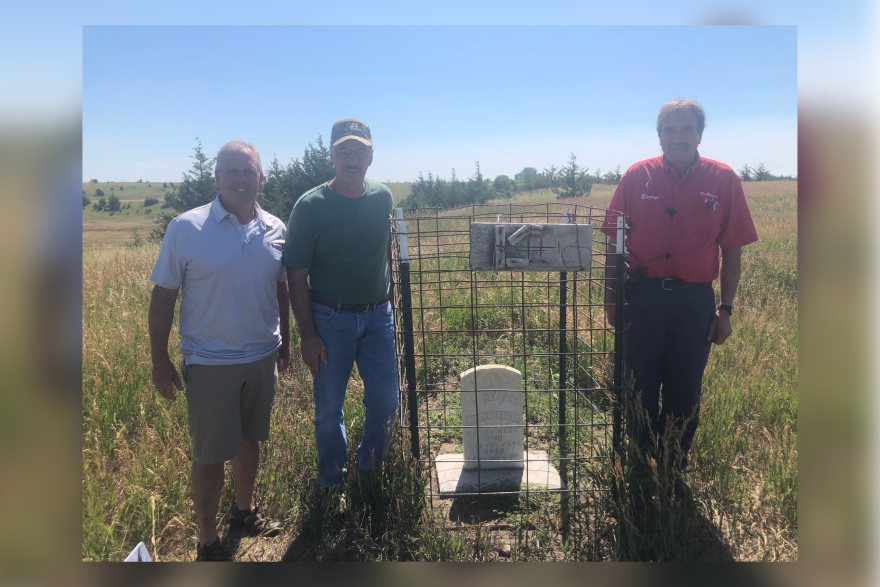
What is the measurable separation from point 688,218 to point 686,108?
65cm

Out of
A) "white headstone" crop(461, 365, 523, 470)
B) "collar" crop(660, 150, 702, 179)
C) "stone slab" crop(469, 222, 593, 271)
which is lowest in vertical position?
"white headstone" crop(461, 365, 523, 470)

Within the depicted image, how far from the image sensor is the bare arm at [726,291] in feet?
10.3

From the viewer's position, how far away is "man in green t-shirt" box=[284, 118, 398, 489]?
3.00m

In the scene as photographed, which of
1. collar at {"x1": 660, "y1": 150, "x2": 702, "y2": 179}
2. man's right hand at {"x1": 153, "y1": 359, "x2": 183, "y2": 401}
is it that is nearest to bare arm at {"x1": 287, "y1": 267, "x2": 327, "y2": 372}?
man's right hand at {"x1": 153, "y1": 359, "x2": 183, "y2": 401}

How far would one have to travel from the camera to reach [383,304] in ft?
10.8

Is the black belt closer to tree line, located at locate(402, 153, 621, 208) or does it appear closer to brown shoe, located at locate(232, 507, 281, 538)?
brown shoe, located at locate(232, 507, 281, 538)

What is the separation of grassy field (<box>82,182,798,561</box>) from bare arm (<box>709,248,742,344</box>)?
0.83 metres

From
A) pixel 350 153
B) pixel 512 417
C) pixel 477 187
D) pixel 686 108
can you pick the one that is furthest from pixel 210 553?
pixel 477 187

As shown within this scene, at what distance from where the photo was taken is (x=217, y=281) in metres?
2.65

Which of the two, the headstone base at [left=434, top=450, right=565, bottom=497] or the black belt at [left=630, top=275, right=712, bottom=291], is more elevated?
the black belt at [left=630, top=275, right=712, bottom=291]

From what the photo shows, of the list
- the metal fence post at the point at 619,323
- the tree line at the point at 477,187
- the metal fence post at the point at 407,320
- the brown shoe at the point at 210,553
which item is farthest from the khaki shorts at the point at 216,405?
the tree line at the point at 477,187

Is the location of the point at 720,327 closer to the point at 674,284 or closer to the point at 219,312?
the point at 674,284

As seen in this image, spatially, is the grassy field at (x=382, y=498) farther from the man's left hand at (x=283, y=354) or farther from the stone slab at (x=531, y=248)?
the stone slab at (x=531, y=248)
